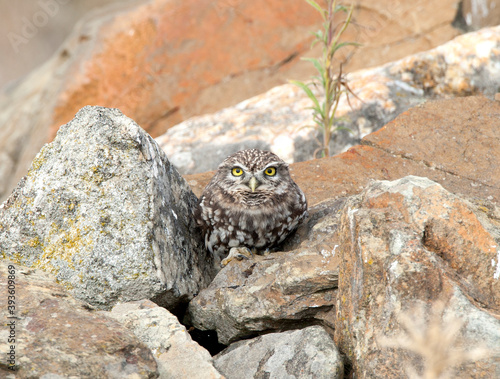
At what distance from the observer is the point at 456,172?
491 cm

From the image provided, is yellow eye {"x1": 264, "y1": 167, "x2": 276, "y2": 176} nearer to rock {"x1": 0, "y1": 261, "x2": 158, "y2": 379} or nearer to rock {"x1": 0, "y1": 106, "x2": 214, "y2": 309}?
rock {"x1": 0, "y1": 106, "x2": 214, "y2": 309}

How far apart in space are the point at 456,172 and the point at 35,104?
9594 millimetres

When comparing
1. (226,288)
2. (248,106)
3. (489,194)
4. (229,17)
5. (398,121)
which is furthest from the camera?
(229,17)

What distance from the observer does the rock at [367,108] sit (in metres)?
7.02

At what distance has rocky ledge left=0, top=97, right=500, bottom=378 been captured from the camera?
2686 millimetres

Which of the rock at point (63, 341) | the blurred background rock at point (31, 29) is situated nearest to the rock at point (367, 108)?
the rock at point (63, 341)

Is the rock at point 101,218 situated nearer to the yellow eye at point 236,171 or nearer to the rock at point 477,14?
the yellow eye at point 236,171

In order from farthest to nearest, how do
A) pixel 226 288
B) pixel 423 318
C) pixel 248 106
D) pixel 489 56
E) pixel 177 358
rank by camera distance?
1. pixel 248 106
2. pixel 489 56
3. pixel 226 288
4. pixel 177 358
5. pixel 423 318

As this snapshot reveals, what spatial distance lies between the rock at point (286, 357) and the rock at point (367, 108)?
12.9 ft

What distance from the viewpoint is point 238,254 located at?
14.4 feet

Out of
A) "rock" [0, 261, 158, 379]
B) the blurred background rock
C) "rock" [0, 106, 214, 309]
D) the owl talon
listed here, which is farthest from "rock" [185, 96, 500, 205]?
the blurred background rock

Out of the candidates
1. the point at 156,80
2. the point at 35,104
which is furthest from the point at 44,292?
the point at 35,104

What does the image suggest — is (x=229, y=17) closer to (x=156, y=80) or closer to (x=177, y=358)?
(x=156, y=80)

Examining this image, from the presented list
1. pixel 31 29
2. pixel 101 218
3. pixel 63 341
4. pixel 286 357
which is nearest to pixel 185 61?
pixel 101 218
